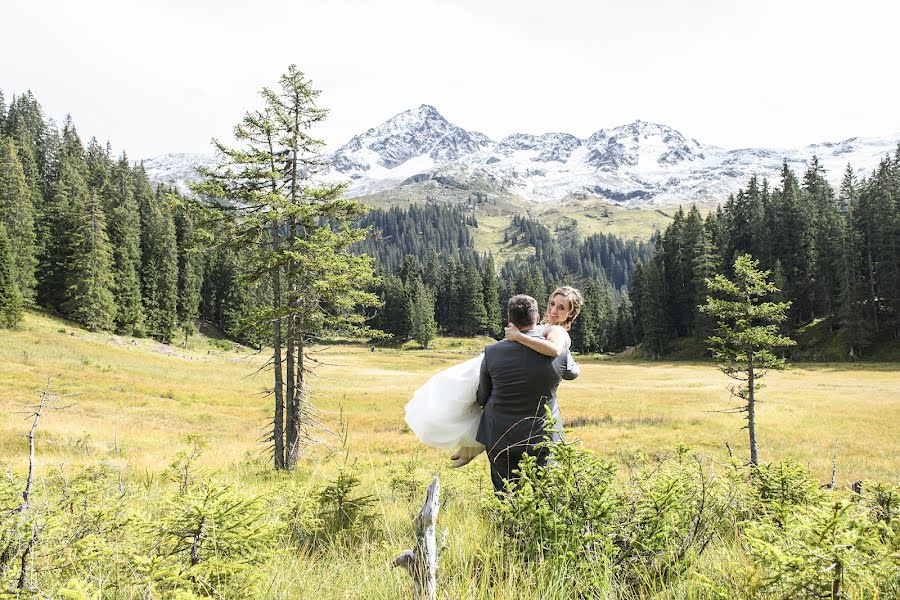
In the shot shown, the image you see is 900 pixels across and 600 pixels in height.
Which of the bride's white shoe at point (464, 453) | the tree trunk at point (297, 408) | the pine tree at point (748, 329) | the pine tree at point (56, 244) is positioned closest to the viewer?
the bride's white shoe at point (464, 453)

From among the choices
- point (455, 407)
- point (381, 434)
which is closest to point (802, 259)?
point (381, 434)

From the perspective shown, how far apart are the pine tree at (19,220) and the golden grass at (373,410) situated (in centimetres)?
481

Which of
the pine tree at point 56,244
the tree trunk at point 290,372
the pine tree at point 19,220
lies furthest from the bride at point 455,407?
the pine tree at point 56,244

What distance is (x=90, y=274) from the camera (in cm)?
4981

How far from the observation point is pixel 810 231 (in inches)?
2216

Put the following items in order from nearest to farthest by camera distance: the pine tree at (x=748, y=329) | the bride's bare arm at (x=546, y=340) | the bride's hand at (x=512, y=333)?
the bride's bare arm at (x=546, y=340) → the bride's hand at (x=512, y=333) → the pine tree at (x=748, y=329)

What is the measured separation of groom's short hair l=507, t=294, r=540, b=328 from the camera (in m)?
3.94

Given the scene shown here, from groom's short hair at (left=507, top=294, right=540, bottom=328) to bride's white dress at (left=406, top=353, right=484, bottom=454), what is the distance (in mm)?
493

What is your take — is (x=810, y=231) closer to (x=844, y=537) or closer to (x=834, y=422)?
(x=834, y=422)

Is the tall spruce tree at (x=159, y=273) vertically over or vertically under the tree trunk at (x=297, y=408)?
over

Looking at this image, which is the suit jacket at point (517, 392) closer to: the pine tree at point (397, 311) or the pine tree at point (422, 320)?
the pine tree at point (422, 320)

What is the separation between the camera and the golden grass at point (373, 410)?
1620cm

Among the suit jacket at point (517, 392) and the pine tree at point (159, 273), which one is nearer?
the suit jacket at point (517, 392)

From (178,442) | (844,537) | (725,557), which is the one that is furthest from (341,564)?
(178,442)
